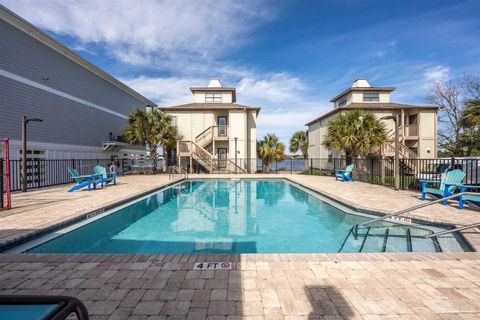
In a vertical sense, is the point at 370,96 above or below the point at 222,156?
above

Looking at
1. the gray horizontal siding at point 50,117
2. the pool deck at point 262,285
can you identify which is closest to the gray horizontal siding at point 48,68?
the gray horizontal siding at point 50,117

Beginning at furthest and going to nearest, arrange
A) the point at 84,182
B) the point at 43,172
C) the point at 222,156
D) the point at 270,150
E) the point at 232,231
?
the point at 222,156 < the point at 270,150 < the point at 43,172 < the point at 84,182 < the point at 232,231

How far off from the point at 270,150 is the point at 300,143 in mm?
12747

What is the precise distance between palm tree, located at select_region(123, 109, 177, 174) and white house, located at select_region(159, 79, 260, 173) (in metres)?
1.80

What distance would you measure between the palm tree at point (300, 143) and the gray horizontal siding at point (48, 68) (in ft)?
78.7

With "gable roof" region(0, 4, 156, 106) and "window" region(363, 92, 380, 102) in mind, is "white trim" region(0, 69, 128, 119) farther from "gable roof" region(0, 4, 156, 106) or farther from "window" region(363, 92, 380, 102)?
"window" region(363, 92, 380, 102)

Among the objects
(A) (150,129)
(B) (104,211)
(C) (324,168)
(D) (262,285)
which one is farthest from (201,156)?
(D) (262,285)

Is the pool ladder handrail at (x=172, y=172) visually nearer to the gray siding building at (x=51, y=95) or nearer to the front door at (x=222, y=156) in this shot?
the front door at (x=222, y=156)

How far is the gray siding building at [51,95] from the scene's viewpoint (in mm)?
12141

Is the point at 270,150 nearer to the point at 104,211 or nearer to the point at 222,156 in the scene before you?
the point at 222,156

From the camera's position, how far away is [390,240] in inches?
209

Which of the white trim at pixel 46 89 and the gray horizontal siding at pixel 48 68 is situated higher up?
the gray horizontal siding at pixel 48 68

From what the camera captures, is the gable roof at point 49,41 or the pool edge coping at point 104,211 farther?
the gable roof at point 49,41

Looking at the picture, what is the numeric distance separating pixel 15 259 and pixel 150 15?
11.6m
